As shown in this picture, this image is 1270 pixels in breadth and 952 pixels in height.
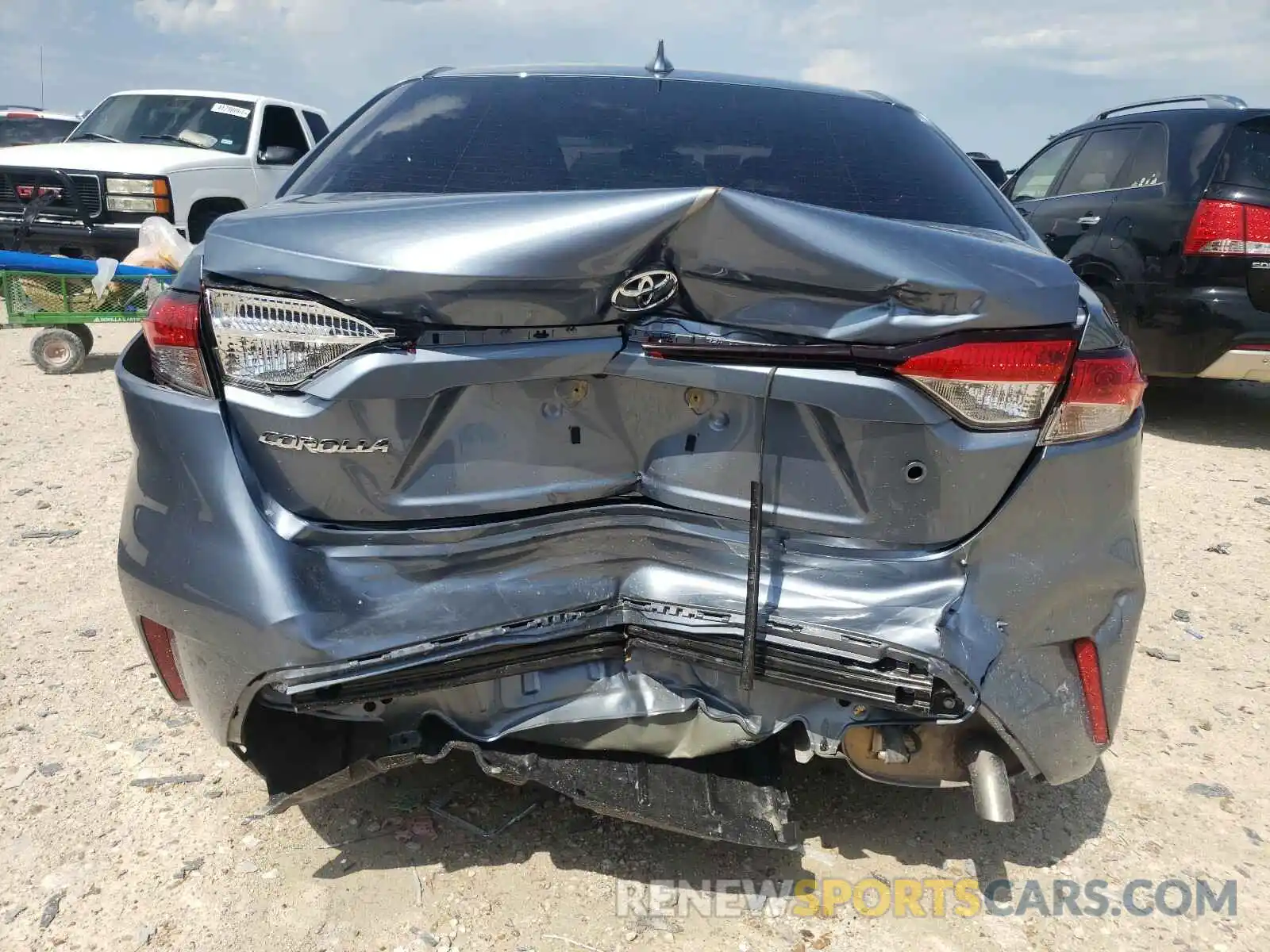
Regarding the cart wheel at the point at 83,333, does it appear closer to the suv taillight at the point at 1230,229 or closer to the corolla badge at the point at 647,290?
the corolla badge at the point at 647,290

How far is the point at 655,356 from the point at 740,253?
0.77ft

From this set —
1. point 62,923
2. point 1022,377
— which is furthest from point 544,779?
point 1022,377

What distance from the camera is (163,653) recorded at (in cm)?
211

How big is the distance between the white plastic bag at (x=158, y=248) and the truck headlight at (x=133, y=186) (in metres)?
0.54

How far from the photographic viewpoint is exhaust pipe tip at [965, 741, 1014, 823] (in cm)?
196

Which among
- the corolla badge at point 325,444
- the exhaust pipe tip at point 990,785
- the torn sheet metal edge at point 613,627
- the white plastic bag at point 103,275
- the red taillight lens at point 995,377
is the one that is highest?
the red taillight lens at point 995,377

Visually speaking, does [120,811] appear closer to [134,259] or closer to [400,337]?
[400,337]

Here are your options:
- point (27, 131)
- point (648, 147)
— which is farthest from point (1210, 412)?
point (27, 131)

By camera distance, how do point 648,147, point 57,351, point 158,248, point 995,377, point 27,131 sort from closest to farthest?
point 995,377
point 648,147
point 57,351
point 158,248
point 27,131

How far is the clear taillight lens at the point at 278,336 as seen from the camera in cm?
182

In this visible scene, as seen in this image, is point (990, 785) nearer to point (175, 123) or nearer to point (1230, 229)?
point (1230, 229)

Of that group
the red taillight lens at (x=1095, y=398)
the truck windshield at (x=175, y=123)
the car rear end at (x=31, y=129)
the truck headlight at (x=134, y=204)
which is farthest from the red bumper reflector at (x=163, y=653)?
the car rear end at (x=31, y=129)

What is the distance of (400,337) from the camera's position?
182cm

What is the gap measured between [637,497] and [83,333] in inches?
268
